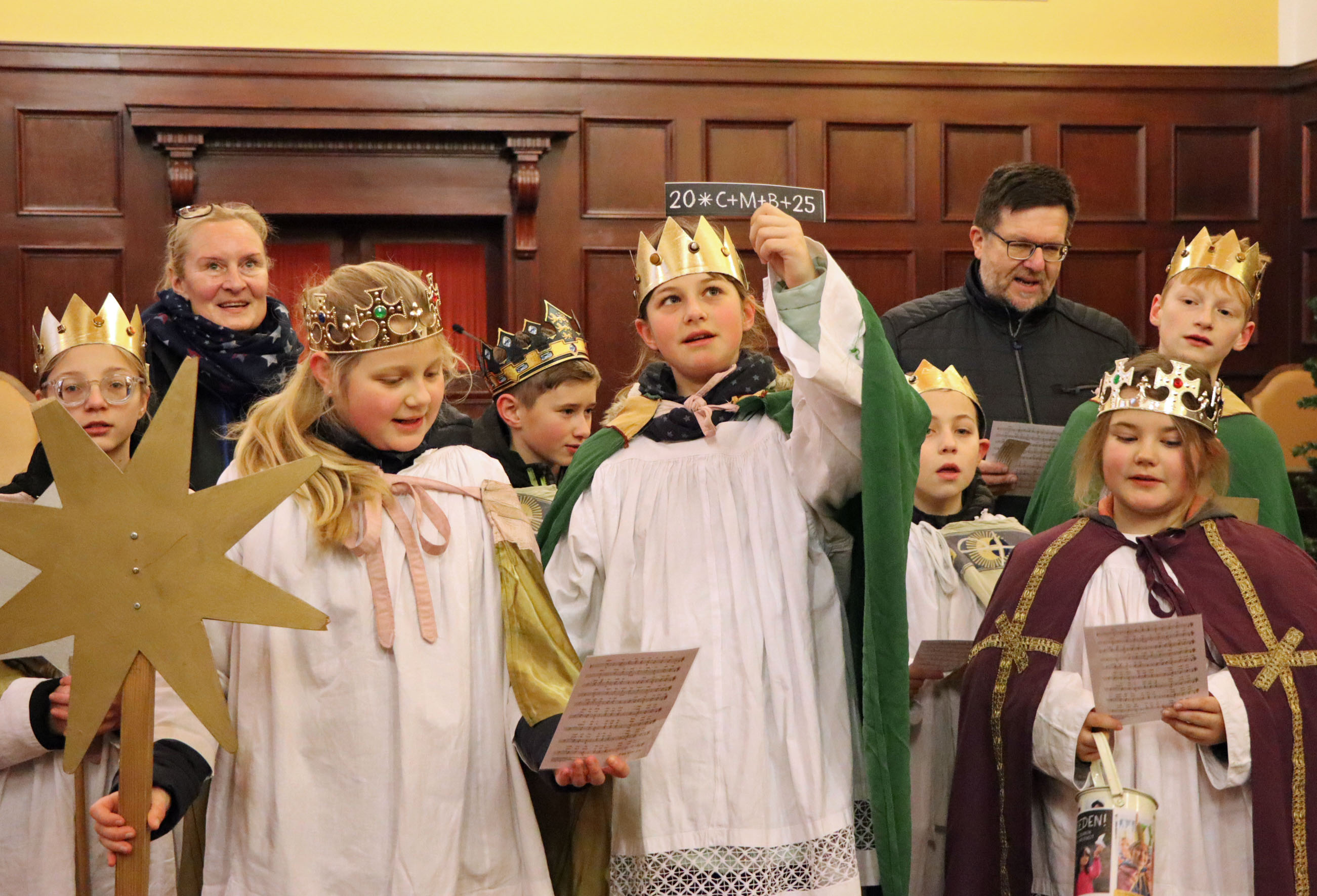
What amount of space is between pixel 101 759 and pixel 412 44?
4728 mm

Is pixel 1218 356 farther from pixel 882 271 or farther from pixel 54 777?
pixel 882 271

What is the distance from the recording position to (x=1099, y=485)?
3215 mm

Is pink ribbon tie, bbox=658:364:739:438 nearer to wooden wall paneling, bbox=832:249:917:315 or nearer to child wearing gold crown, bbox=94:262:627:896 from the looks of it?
child wearing gold crown, bbox=94:262:627:896

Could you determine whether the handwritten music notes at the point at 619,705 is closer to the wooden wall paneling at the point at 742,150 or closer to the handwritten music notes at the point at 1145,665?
the handwritten music notes at the point at 1145,665

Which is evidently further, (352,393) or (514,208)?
(514,208)

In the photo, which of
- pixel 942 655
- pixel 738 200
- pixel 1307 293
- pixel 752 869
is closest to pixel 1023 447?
pixel 942 655

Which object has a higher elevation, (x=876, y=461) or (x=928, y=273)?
(x=928, y=273)

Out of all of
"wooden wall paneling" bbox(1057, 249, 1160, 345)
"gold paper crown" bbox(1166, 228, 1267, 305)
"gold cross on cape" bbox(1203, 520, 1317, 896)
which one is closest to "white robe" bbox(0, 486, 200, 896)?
"gold cross on cape" bbox(1203, 520, 1317, 896)

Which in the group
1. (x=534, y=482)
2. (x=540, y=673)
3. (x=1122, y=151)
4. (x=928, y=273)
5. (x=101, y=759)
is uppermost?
(x=1122, y=151)

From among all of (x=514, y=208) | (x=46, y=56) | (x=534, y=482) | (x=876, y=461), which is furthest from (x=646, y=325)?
(x=46, y=56)

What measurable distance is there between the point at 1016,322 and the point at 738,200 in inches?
88.3

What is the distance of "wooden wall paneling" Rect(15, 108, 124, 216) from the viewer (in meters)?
6.28

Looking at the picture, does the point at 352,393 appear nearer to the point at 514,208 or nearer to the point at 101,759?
the point at 101,759

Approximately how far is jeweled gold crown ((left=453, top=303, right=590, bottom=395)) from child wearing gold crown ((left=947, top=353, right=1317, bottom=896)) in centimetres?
137
